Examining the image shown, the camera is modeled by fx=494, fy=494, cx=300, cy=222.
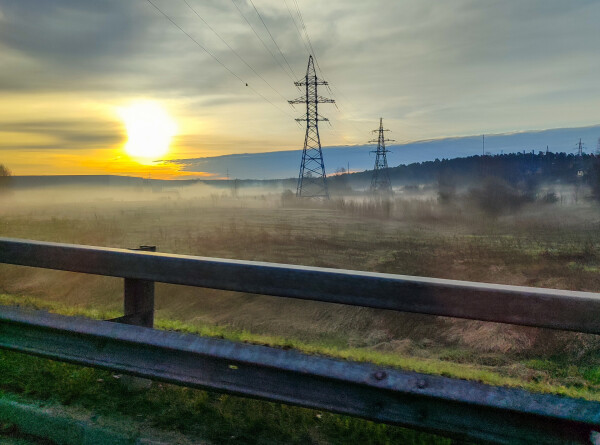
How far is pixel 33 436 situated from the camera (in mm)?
3193

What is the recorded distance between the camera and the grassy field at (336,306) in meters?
3.69

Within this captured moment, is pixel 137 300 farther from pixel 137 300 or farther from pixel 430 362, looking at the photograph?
pixel 430 362

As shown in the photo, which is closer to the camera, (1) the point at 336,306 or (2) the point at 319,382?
(2) the point at 319,382

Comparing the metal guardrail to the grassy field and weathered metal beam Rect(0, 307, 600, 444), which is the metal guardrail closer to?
weathered metal beam Rect(0, 307, 600, 444)

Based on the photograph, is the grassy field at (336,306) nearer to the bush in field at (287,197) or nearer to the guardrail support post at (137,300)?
the guardrail support post at (137,300)

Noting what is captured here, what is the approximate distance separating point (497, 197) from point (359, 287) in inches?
2025

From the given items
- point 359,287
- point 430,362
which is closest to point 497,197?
point 430,362

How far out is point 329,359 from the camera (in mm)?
2768

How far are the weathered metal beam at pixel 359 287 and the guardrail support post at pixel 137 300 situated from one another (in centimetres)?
34

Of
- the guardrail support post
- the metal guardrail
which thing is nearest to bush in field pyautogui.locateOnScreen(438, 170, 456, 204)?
the guardrail support post

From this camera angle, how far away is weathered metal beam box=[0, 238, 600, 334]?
7.68ft

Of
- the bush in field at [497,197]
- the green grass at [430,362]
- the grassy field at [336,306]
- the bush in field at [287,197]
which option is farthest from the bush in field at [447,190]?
the green grass at [430,362]

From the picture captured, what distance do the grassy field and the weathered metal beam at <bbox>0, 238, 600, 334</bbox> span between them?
37.4 inches

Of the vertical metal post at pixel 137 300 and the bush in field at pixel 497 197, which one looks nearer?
the vertical metal post at pixel 137 300
